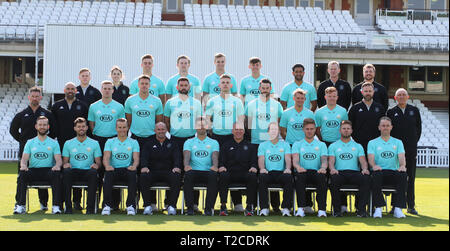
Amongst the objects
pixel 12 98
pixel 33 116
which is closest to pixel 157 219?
Answer: pixel 33 116

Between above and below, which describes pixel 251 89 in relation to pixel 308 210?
above

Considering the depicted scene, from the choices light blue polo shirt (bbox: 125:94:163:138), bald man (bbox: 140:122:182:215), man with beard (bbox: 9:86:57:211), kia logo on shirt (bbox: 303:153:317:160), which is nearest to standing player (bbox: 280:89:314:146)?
kia logo on shirt (bbox: 303:153:317:160)

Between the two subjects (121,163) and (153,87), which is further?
(153,87)

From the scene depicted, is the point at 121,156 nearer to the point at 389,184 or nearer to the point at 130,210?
the point at 130,210

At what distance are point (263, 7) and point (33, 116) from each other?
921 inches

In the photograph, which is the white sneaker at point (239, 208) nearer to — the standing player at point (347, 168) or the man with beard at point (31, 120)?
the standing player at point (347, 168)

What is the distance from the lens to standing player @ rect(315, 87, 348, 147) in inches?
382

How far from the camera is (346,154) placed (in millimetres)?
9422

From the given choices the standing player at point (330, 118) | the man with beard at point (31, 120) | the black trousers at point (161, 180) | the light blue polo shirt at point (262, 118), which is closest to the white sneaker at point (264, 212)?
the light blue polo shirt at point (262, 118)

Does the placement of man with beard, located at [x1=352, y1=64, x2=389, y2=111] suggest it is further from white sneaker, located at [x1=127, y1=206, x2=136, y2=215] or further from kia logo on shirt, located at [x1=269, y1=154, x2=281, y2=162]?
white sneaker, located at [x1=127, y1=206, x2=136, y2=215]

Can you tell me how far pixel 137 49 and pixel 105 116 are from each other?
15021 mm

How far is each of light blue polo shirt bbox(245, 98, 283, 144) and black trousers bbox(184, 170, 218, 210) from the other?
3.41 feet

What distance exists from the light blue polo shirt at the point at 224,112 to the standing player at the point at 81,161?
1864mm

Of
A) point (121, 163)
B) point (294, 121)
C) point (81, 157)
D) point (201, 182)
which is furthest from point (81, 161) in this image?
point (294, 121)
